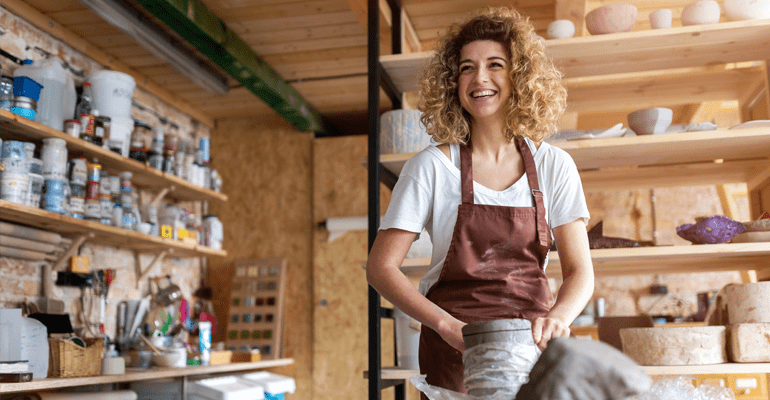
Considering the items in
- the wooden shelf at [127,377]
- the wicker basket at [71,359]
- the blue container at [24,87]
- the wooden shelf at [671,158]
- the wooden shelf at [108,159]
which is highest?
the blue container at [24,87]

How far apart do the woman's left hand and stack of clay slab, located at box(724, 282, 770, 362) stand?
1469 millimetres

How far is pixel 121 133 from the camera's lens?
3.52m

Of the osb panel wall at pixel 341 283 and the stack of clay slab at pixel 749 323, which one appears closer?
the stack of clay slab at pixel 749 323

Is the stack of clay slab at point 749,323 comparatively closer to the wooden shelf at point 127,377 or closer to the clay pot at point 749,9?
the clay pot at point 749,9

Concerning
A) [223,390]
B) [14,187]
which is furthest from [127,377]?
[14,187]

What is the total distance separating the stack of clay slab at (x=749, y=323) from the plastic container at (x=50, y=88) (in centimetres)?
300

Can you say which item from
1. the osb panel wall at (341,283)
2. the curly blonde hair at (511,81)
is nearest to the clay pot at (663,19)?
the curly blonde hair at (511,81)

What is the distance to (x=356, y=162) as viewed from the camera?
4988 millimetres

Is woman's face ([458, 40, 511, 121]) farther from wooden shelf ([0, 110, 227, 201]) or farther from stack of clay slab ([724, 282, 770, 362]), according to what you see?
wooden shelf ([0, 110, 227, 201])

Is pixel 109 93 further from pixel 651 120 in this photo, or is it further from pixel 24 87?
pixel 651 120

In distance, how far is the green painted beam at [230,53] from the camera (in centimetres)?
314

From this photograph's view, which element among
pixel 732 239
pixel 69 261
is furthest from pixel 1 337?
pixel 732 239

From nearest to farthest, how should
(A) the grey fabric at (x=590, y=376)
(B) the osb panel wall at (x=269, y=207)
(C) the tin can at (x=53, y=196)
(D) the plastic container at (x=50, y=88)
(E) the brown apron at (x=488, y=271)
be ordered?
(A) the grey fabric at (x=590, y=376) → (E) the brown apron at (x=488, y=271) → (C) the tin can at (x=53, y=196) → (D) the plastic container at (x=50, y=88) → (B) the osb panel wall at (x=269, y=207)

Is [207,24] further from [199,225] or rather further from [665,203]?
[665,203]
